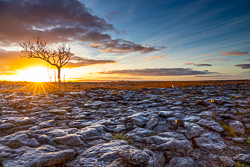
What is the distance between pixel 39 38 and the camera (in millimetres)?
22031

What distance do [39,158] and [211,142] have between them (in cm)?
722

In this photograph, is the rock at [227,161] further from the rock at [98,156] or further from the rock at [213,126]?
the rock at [98,156]

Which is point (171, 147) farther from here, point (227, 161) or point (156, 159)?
point (227, 161)

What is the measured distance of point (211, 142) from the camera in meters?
6.11

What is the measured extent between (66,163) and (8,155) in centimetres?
219

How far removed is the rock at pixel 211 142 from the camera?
5685 mm

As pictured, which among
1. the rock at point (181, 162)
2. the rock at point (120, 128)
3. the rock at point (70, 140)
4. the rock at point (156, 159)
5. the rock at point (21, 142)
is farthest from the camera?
the rock at point (120, 128)

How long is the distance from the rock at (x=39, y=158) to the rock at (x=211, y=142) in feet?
18.6

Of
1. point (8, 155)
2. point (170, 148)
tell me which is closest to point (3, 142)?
point (8, 155)

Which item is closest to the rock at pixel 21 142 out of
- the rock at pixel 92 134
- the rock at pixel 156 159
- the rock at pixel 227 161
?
the rock at pixel 92 134

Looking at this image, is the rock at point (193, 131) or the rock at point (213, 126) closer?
the rock at point (193, 131)

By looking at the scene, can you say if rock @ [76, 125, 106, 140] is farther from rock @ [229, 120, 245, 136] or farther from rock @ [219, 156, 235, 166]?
rock @ [229, 120, 245, 136]

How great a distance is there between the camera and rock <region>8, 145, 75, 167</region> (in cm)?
438

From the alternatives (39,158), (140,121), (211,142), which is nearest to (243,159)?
(211,142)
